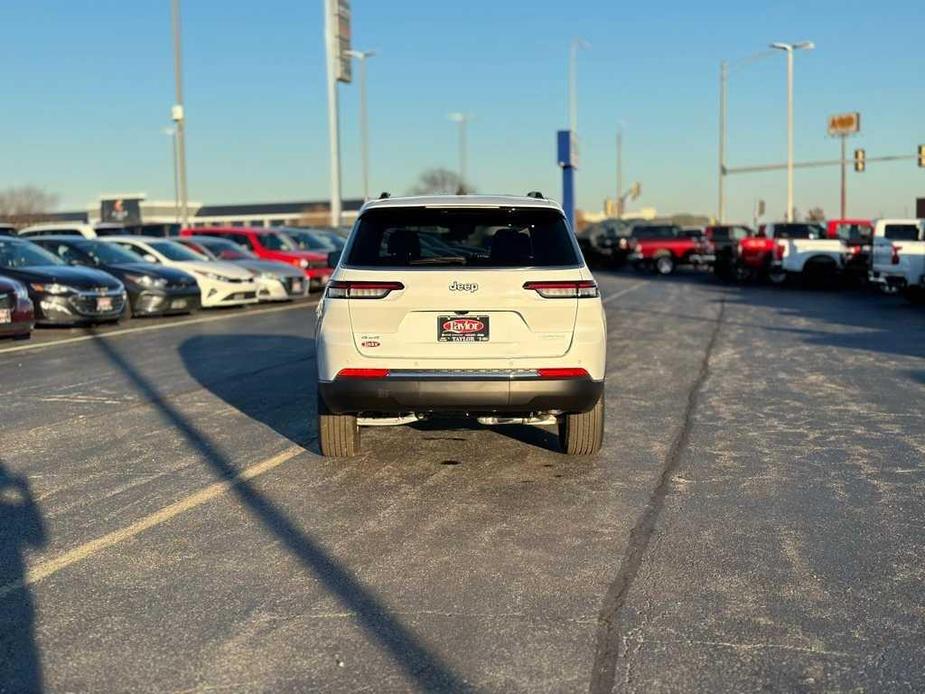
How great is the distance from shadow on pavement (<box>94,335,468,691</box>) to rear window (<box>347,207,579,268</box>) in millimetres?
1631

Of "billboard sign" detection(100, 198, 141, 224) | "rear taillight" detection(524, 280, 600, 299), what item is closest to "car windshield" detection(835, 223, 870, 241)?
"rear taillight" detection(524, 280, 600, 299)

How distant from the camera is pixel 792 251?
2705cm

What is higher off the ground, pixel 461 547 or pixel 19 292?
pixel 19 292

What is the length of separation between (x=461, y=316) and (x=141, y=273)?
13.1 metres

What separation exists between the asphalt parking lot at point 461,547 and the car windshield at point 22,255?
7070mm

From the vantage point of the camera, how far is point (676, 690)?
133 inches

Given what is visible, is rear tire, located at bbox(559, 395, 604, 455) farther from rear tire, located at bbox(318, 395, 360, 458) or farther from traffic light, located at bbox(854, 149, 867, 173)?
traffic light, located at bbox(854, 149, 867, 173)

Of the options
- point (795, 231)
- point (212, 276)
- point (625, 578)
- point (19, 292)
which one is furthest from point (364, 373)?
point (795, 231)

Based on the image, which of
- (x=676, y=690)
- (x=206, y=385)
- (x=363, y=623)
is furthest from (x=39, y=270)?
(x=676, y=690)

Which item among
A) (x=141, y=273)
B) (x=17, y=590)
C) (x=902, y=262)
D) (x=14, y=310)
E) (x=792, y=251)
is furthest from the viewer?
(x=792, y=251)

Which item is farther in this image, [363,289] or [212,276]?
[212,276]

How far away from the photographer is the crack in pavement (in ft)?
11.6

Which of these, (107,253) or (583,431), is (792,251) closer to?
(107,253)

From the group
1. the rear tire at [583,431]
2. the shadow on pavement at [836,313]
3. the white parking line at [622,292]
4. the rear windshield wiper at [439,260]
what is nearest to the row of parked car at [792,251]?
the shadow on pavement at [836,313]
